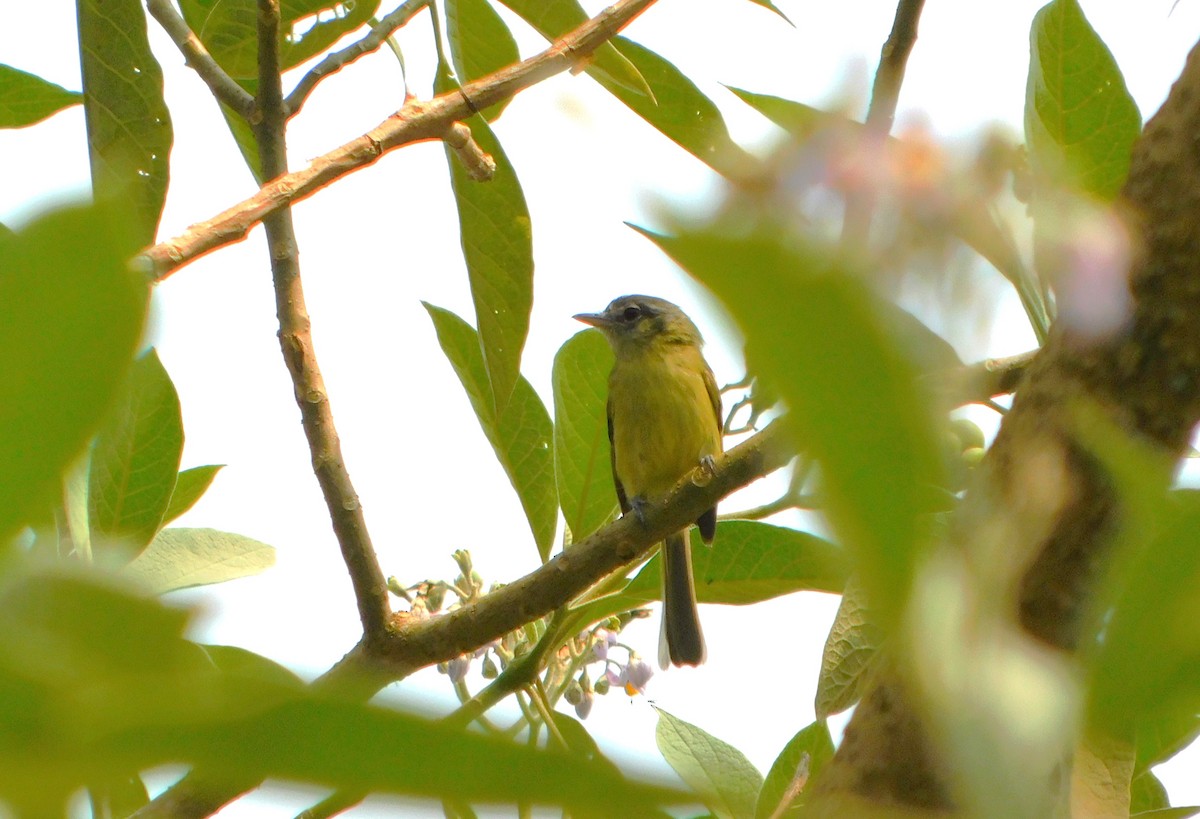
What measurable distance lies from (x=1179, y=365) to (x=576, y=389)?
→ 7.52 feet

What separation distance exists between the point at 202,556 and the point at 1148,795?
80.6 inches

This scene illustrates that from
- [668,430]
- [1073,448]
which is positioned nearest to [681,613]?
[668,430]

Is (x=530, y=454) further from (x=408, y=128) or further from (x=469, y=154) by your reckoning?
(x=408, y=128)

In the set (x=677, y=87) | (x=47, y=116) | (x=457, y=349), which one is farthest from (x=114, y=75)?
(x=677, y=87)

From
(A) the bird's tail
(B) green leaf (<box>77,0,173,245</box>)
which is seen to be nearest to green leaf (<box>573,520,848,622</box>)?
(B) green leaf (<box>77,0,173,245</box>)

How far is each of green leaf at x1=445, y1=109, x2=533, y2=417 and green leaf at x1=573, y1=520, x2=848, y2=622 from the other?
1.54 ft

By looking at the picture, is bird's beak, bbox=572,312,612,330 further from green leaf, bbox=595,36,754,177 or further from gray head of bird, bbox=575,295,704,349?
green leaf, bbox=595,36,754,177

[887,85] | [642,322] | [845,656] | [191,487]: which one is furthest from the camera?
[642,322]

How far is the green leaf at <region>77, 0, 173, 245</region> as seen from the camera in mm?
2193

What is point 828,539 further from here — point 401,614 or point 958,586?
point 401,614

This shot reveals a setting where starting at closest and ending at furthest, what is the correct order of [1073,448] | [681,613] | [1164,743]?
[1073,448]
[1164,743]
[681,613]

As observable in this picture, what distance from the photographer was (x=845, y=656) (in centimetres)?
188

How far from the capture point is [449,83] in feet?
8.43

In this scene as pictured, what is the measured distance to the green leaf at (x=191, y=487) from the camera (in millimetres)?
2783
